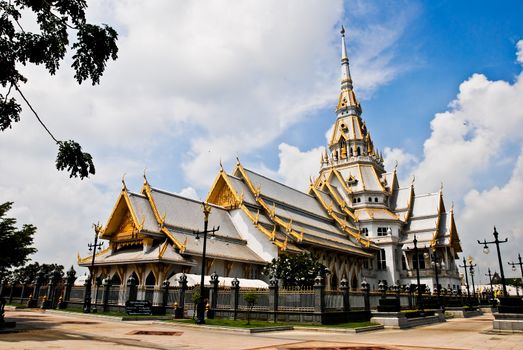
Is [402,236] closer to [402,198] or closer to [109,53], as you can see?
[402,198]

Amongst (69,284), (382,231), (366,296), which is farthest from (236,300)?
(382,231)

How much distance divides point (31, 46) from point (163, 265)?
70.4ft

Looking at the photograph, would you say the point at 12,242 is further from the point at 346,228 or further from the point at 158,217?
the point at 346,228

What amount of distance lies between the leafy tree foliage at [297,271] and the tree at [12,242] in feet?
48.4

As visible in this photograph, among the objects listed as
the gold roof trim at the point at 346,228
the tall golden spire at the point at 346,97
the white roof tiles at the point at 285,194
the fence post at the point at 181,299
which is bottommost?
the fence post at the point at 181,299

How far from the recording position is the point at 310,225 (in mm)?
40375

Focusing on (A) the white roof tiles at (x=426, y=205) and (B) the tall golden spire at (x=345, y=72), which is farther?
(B) the tall golden spire at (x=345, y=72)

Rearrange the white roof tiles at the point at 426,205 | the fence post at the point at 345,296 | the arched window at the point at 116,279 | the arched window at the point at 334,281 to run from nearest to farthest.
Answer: the fence post at the point at 345,296, the arched window at the point at 116,279, the arched window at the point at 334,281, the white roof tiles at the point at 426,205

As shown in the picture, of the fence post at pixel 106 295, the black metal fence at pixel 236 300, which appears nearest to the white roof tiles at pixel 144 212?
the fence post at pixel 106 295

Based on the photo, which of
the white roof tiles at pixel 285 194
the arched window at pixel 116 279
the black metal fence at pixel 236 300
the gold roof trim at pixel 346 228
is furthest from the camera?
the gold roof trim at pixel 346 228

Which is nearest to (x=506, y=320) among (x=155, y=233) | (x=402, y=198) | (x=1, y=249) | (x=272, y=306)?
(x=272, y=306)

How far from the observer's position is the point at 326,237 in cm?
3950

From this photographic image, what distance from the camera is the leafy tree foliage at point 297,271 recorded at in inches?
1089

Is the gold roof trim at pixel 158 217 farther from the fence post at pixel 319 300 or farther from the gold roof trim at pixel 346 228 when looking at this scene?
the gold roof trim at pixel 346 228
